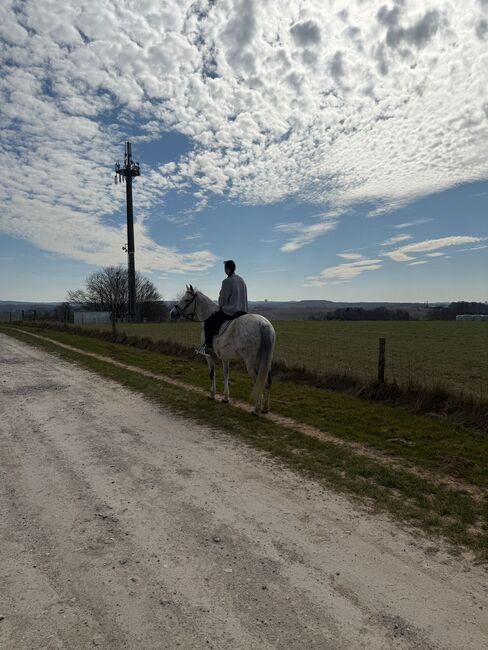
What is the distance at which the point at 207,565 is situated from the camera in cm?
315

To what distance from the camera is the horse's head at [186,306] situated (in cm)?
980

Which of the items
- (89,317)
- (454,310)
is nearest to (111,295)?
(89,317)

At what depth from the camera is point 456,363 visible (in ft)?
67.3

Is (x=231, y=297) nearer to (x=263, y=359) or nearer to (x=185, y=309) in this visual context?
(x=185, y=309)

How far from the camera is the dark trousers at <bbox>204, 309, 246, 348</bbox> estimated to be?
360 inches

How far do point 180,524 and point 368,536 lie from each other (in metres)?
1.78

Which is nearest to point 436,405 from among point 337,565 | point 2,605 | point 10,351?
point 337,565

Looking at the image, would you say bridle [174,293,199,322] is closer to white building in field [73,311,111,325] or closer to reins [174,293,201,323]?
reins [174,293,201,323]

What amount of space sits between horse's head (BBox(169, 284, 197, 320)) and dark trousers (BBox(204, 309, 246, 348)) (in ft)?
2.51

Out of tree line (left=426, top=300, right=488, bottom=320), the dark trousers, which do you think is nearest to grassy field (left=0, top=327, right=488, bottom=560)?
the dark trousers

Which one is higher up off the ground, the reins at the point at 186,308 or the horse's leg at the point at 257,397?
the reins at the point at 186,308

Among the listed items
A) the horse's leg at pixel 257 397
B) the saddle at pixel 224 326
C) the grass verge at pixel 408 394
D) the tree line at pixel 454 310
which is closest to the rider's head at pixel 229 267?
the saddle at pixel 224 326

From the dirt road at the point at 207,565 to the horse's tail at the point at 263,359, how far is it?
94.1 inches

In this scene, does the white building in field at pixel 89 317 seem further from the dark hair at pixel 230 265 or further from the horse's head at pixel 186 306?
the dark hair at pixel 230 265
